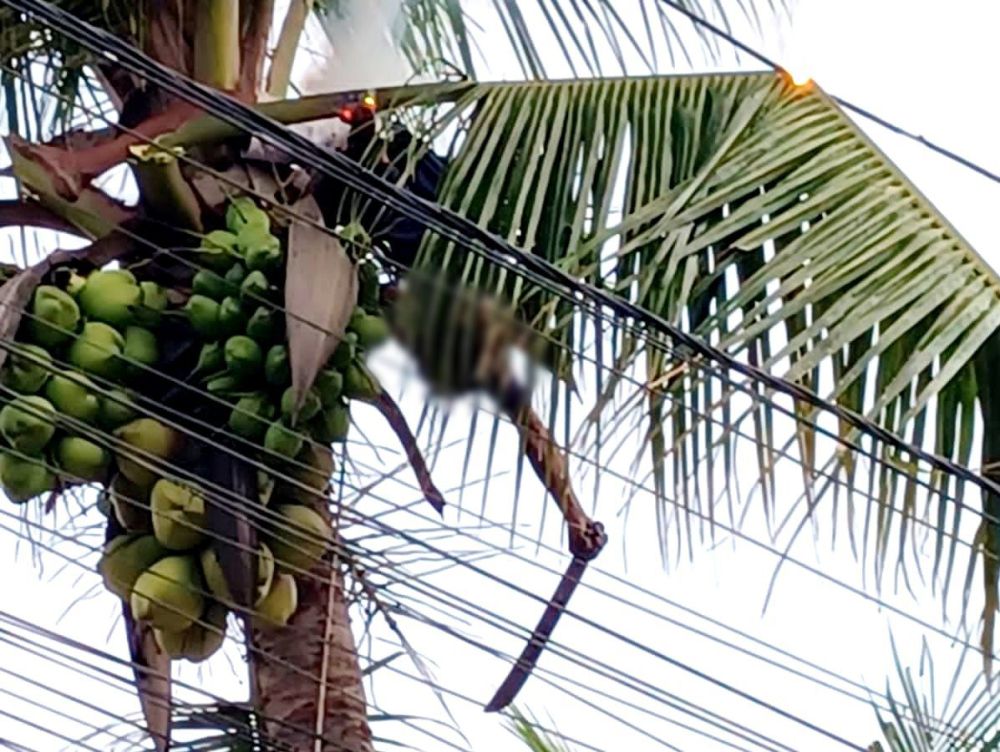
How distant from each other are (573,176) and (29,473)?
83 cm

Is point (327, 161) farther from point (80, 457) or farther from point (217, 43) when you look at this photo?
point (217, 43)

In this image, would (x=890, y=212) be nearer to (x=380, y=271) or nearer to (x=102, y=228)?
(x=380, y=271)

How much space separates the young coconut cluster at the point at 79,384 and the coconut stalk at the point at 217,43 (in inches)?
15.3

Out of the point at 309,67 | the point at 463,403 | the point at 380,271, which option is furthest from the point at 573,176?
the point at 463,403

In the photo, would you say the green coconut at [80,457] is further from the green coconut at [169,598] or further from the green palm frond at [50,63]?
the green palm frond at [50,63]

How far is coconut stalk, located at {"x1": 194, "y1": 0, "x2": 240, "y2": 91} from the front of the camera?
96.8 inches

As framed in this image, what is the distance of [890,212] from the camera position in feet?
7.75

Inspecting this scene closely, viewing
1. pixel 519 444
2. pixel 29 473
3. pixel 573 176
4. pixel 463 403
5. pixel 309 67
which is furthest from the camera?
pixel 309 67

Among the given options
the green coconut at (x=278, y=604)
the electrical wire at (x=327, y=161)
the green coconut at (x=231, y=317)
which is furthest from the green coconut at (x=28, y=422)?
the electrical wire at (x=327, y=161)

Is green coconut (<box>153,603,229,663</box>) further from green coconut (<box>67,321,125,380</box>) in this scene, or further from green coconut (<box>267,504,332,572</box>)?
green coconut (<box>67,321,125,380</box>)

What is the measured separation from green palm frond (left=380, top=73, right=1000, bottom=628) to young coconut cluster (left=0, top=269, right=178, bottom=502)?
0.36 meters

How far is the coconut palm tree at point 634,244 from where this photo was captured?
2230 mm

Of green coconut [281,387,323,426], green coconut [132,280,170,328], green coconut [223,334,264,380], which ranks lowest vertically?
green coconut [281,387,323,426]

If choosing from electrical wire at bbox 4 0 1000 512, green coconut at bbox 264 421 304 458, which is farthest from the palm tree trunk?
electrical wire at bbox 4 0 1000 512
